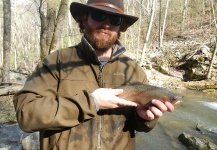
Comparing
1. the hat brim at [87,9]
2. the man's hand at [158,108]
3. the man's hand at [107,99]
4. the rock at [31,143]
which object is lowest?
the rock at [31,143]

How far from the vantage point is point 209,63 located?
17.9 meters

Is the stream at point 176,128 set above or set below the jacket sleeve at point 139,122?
below

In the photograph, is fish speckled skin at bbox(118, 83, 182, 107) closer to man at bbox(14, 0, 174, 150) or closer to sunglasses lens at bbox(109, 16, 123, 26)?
man at bbox(14, 0, 174, 150)

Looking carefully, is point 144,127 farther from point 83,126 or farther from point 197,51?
point 197,51

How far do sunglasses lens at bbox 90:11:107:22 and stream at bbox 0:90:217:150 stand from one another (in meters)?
4.37

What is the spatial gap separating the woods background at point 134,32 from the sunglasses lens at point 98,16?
3.37 m

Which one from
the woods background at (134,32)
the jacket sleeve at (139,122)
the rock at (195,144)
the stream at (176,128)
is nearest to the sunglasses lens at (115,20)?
the jacket sleeve at (139,122)

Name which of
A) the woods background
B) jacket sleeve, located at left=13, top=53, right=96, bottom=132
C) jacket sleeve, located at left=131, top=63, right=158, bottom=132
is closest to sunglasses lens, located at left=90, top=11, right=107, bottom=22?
jacket sleeve, located at left=131, top=63, right=158, bottom=132

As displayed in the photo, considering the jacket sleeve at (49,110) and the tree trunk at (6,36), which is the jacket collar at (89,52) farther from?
the tree trunk at (6,36)

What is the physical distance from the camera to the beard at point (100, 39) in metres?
2.28

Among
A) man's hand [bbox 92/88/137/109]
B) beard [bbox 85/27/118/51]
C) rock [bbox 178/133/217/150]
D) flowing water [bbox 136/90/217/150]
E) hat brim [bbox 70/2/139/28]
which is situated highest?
hat brim [bbox 70/2/139/28]

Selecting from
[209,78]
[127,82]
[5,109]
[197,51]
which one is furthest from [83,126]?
[197,51]

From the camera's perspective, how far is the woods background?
263 inches

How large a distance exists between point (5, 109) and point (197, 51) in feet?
54.3
